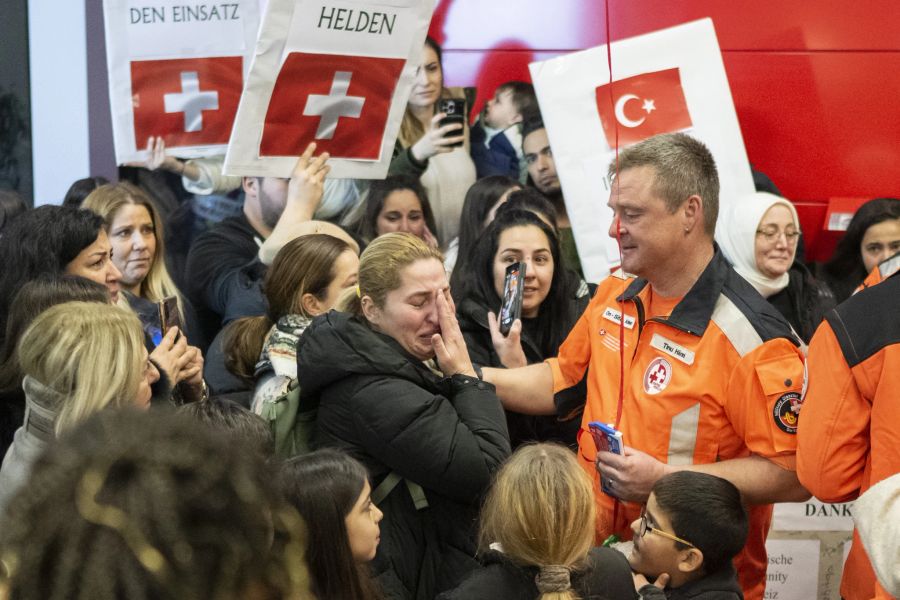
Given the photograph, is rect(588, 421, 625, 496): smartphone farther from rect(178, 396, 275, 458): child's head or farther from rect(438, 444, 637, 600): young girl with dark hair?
rect(178, 396, 275, 458): child's head

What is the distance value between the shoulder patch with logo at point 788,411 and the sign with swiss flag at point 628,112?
87.6 inches

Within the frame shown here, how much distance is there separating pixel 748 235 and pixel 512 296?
63.3 inches

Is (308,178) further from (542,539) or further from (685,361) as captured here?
(542,539)

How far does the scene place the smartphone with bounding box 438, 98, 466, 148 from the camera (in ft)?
17.5

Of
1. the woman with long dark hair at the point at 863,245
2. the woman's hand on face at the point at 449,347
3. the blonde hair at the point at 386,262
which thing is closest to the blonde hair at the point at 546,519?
the woman's hand on face at the point at 449,347

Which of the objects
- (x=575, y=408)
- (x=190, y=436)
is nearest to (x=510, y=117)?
(x=575, y=408)

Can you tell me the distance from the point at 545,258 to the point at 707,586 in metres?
1.57

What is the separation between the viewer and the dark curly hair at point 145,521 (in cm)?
103

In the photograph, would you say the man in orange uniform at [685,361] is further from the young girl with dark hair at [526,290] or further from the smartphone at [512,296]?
the young girl with dark hair at [526,290]

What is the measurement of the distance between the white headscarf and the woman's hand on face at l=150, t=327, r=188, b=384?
8.78 ft

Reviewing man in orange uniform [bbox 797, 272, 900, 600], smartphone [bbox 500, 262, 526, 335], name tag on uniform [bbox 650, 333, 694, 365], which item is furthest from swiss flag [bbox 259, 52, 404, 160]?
man in orange uniform [bbox 797, 272, 900, 600]

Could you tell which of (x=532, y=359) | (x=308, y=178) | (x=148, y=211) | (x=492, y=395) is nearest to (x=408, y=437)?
(x=492, y=395)

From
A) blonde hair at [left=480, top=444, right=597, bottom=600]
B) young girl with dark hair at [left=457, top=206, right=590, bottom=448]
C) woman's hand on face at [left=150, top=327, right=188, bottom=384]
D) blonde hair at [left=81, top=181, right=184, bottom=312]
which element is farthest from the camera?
blonde hair at [left=81, top=181, right=184, bottom=312]

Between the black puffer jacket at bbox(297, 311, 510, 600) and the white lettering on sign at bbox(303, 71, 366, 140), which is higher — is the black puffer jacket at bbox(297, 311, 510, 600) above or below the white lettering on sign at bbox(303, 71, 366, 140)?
below
